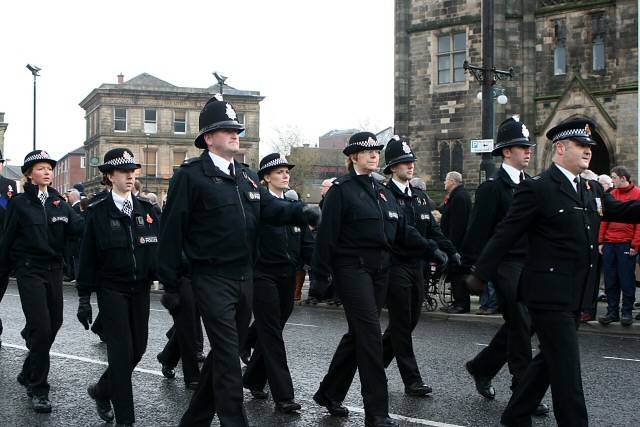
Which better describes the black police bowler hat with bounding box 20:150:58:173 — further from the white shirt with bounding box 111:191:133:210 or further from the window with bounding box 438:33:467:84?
the window with bounding box 438:33:467:84

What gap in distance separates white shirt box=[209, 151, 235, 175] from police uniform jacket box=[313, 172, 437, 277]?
1.31 m

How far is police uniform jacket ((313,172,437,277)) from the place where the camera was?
7.76 m

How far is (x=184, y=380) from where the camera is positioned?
371 inches

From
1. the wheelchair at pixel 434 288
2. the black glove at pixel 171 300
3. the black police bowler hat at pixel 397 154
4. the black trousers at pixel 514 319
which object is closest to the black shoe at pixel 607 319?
the wheelchair at pixel 434 288

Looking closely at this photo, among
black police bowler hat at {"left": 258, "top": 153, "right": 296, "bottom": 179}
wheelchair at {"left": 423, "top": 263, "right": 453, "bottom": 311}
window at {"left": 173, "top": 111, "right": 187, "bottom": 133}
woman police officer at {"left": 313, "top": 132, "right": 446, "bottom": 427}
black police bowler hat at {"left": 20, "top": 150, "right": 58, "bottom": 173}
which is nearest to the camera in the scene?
woman police officer at {"left": 313, "top": 132, "right": 446, "bottom": 427}

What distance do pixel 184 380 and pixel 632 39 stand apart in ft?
77.8

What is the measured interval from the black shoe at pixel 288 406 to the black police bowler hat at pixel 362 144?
2192 mm

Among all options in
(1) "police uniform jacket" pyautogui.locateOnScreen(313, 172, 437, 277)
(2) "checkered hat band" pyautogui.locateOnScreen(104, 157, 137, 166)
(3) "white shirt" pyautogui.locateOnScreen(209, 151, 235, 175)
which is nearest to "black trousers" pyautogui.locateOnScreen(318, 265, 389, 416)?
(1) "police uniform jacket" pyautogui.locateOnScreen(313, 172, 437, 277)

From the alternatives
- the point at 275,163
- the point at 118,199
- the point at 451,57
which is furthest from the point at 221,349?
the point at 451,57

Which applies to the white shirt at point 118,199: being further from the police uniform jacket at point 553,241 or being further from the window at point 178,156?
the window at point 178,156

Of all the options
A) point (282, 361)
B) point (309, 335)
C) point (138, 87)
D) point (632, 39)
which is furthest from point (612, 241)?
point (138, 87)

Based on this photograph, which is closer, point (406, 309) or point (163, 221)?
point (163, 221)

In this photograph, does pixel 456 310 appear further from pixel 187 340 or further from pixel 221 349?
→ pixel 221 349

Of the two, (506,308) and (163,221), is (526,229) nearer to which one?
(506,308)
